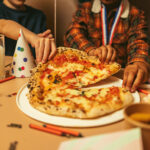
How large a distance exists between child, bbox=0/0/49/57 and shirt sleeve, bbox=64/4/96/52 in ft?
1.56

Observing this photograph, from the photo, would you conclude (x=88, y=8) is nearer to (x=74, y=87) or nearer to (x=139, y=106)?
(x=74, y=87)

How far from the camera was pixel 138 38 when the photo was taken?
1456mm

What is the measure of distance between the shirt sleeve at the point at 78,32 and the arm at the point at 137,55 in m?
0.34

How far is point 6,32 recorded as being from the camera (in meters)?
1.35

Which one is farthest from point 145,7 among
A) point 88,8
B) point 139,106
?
point 139,106

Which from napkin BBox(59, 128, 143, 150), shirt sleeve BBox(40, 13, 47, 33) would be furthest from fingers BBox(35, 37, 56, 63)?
shirt sleeve BBox(40, 13, 47, 33)

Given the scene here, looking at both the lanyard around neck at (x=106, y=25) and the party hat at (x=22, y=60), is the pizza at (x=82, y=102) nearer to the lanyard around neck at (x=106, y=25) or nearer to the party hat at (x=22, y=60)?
the party hat at (x=22, y=60)

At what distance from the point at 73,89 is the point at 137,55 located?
1.79 feet

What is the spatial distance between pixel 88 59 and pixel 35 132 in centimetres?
54

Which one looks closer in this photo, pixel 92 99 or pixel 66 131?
pixel 66 131

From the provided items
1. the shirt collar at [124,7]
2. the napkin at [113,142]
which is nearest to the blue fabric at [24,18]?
the shirt collar at [124,7]

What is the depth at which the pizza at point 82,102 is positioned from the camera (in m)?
0.61

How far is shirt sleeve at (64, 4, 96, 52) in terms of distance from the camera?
4.94 ft

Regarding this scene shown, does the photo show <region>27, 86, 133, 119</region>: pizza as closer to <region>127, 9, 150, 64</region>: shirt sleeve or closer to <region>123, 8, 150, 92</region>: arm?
<region>123, 8, 150, 92</region>: arm
